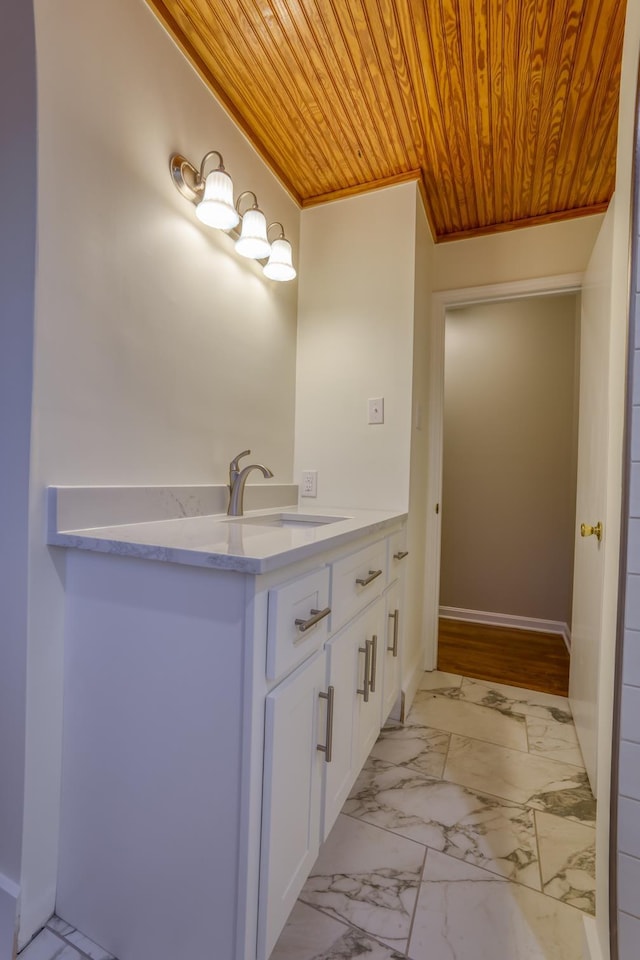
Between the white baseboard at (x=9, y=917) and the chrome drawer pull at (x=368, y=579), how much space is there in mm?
1053

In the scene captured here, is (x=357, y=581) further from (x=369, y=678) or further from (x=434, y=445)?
(x=434, y=445)

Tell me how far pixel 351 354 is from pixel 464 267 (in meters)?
0.95

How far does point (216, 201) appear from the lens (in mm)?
1355

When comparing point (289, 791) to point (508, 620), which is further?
point (508, 620)

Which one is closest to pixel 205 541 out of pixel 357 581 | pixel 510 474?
pixel 357 581

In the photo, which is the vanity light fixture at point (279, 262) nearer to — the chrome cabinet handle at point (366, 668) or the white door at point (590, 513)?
the white door at point (590, 513)

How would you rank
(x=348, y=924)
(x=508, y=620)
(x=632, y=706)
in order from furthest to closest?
(x=508, y=620), (x=348, y=924), (x=632, y=706)

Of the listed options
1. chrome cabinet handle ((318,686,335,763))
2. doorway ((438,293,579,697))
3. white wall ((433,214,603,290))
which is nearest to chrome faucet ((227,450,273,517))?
chrome cabinet handle ((318,686,335,763))

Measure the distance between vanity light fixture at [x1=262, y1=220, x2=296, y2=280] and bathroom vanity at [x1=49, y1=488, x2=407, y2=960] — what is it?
114 centimetres

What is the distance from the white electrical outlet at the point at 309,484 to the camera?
2115 millimetres

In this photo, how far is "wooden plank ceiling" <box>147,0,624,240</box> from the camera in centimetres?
129

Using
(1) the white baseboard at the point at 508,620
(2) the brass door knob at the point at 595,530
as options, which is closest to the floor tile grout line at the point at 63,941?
(2) the brass door knob at the point at 595,530

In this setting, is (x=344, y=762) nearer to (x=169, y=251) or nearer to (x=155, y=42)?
(x=169, y=251)

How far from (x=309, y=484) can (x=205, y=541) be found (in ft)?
3.87
